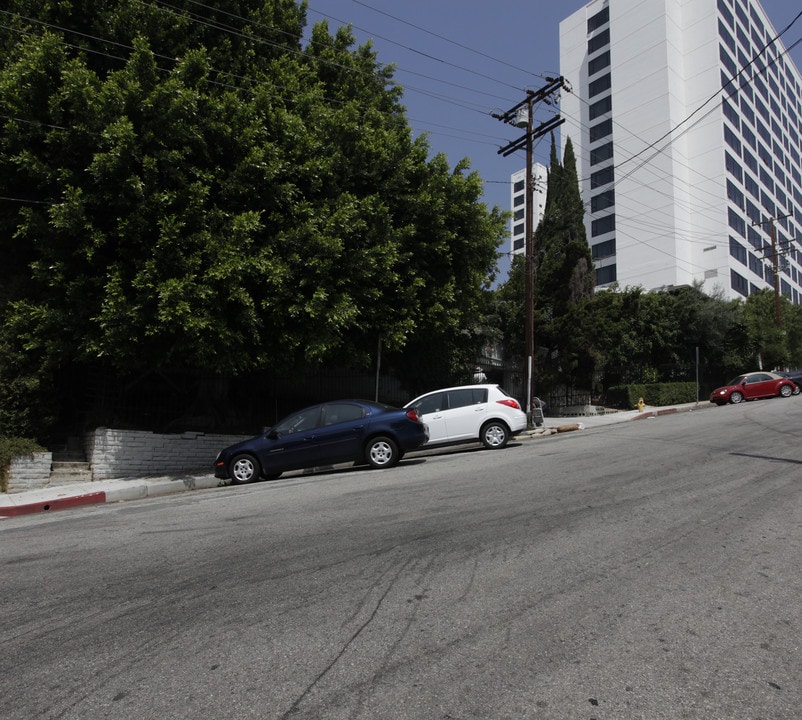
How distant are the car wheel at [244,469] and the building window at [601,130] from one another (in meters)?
66.5

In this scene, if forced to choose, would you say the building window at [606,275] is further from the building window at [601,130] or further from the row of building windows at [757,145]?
the building window at [601,130]

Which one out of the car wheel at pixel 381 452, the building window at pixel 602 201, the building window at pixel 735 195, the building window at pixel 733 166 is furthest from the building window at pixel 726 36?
the car wheel at pixel 381 452

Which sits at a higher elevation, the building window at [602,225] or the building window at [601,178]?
the building window at [601,178]

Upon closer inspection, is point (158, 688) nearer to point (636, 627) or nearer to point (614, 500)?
point (636, 627)

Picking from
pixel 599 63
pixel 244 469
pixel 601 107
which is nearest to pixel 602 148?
pixel 601 107

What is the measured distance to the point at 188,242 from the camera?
36.8 ft

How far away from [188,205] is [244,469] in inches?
209

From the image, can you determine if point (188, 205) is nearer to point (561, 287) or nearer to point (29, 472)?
point (29, 472)

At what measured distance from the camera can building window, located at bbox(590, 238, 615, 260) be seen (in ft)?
211

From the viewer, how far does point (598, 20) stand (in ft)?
229

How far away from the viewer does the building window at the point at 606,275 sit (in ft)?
212

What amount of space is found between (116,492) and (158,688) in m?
9.14

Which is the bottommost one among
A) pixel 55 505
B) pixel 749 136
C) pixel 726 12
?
pixel 55 505

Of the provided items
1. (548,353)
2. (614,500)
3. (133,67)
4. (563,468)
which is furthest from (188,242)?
(548,353)
